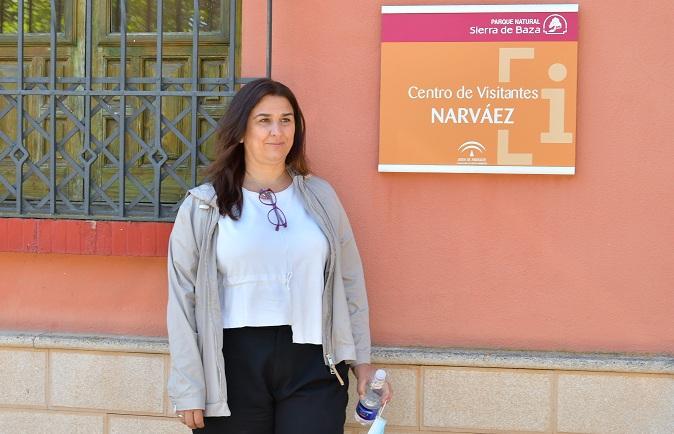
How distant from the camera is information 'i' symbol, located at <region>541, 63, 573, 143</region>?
3.35 metres

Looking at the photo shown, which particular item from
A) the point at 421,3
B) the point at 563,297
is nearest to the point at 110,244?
the point at 421,3

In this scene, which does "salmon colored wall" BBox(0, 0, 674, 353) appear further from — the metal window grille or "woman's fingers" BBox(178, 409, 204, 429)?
"woman's fingers" BBox(178, 409, 204, 429)

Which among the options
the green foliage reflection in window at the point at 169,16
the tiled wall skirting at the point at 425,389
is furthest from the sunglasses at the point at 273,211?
the green foliage reflection in window at the point at 169,16

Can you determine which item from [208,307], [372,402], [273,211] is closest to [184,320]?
[208,307]

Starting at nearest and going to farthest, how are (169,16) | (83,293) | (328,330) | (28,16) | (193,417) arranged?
(193,417)
(328,330)
(83,293)
(169,16)
(28,16)

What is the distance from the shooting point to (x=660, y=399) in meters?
3.35

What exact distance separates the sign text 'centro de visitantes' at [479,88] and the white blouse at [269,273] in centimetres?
81

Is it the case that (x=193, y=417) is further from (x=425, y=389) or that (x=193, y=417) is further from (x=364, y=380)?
(x=425, y=389)

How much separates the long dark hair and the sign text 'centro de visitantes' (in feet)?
2.15

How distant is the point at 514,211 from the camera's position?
344 cm

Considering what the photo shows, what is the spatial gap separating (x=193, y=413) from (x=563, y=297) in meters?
1.71

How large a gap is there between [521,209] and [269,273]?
1.28 m

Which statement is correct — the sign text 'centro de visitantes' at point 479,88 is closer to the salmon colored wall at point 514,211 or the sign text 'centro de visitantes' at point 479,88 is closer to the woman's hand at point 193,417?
the salmon colored wall at point 514,211

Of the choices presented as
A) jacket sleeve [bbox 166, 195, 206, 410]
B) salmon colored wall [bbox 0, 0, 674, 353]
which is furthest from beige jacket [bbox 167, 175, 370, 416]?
→ salmon colored wall [bbox 0, 0, 674, 353]
